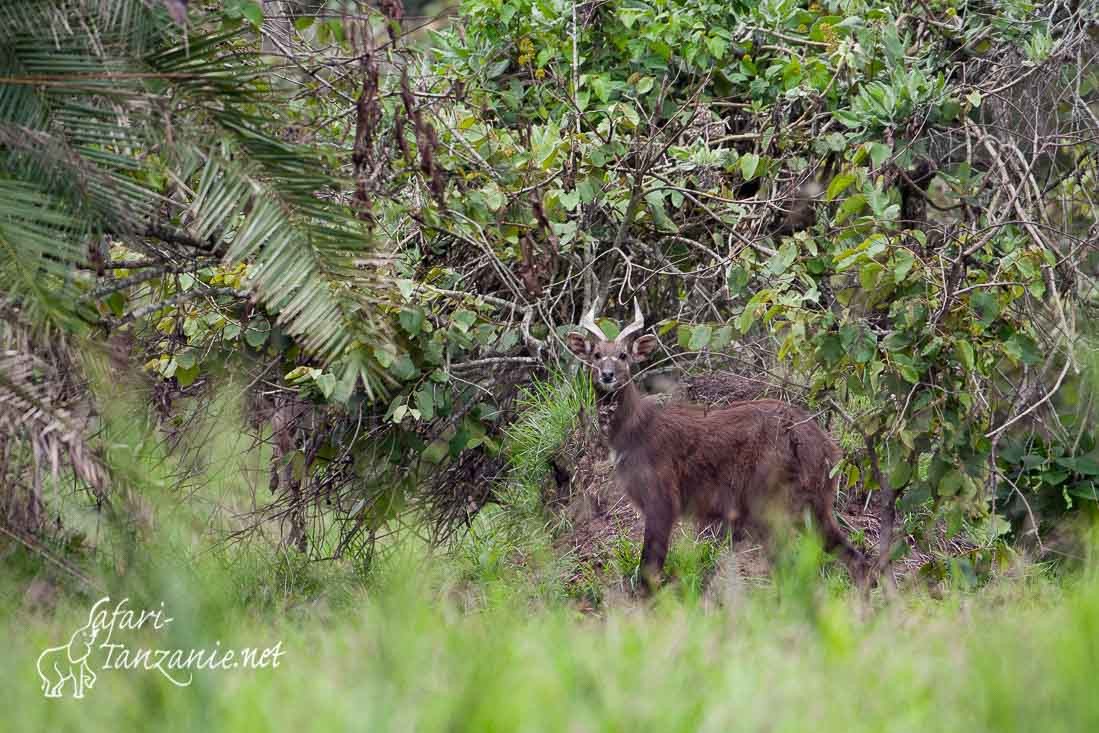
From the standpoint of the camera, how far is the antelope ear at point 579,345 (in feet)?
23.5

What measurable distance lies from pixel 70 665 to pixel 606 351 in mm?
3764

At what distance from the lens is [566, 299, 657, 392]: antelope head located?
7.15m

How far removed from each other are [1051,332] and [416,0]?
51.6 feet

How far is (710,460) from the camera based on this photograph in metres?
7.88

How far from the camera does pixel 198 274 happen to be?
690 cm

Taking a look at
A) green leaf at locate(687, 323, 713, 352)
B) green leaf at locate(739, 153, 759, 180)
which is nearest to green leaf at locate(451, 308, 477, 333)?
green leaf at locate(687, 323, 713, 352)

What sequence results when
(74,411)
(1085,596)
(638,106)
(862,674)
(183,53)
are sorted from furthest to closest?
(638,106) < (183,53) < (74,411) < (1085,596) < (862,674)

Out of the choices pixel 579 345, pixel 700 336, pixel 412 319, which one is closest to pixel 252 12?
pixel 412 319

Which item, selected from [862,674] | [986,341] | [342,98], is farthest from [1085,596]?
[342,98]

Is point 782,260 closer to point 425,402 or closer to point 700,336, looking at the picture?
point 700,336

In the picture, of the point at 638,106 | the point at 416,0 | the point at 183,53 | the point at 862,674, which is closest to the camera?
the point at 862,674

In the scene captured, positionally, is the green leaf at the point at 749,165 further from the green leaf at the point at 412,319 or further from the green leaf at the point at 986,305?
the green leaf at the point at 412,319

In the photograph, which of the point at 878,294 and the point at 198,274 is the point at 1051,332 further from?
the point at 198,274

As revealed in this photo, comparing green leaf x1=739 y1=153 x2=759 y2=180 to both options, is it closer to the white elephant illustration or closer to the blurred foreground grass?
the blurred foreground grass
